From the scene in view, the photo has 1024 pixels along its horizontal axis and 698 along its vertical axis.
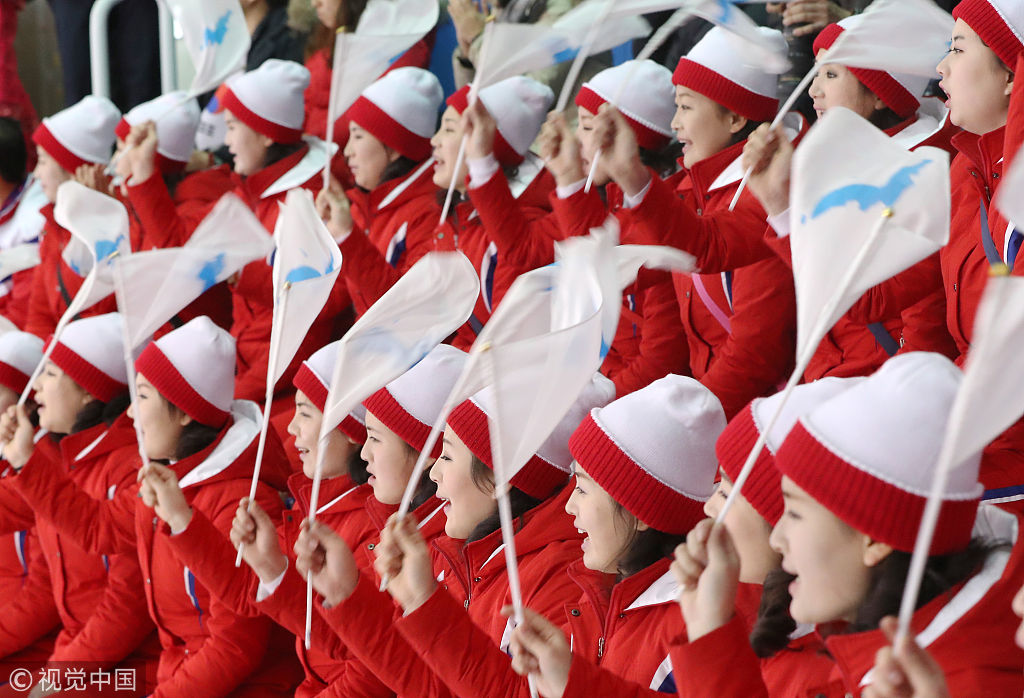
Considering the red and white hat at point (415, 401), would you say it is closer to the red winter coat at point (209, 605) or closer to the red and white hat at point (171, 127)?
the red winter coat at point (209, 605)

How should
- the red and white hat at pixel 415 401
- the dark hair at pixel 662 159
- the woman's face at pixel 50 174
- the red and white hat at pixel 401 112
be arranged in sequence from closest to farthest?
the red and white hat at pixel 415 401 → the dark hair at pixel 662 159 → the red and white hat at pixel 401 112 → the woman's face at pixel 50 174

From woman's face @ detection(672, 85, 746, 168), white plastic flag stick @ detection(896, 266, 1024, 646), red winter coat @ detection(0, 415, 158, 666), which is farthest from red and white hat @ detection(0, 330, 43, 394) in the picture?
white plastic flag stick @ detection(896, 266, 1024, 646)

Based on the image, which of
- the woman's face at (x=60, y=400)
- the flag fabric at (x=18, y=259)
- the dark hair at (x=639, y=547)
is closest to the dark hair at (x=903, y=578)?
the dark hair at (x=639, y=547)

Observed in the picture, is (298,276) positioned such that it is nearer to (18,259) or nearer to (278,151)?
(278,151)

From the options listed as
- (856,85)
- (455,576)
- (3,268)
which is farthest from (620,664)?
(3,268)

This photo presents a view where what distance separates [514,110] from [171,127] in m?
1.94

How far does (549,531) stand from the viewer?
8.54 feet

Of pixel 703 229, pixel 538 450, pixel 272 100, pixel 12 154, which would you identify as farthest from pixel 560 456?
pixel 12 154

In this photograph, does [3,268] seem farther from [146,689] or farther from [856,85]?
[856,85]

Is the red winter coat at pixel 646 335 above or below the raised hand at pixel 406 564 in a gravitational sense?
below

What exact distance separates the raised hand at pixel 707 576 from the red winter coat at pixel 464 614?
0.55 meters

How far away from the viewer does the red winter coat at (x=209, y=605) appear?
3283mm

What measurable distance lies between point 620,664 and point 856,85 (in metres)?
1.58

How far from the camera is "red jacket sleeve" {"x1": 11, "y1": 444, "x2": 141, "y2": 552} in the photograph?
3.64 m
